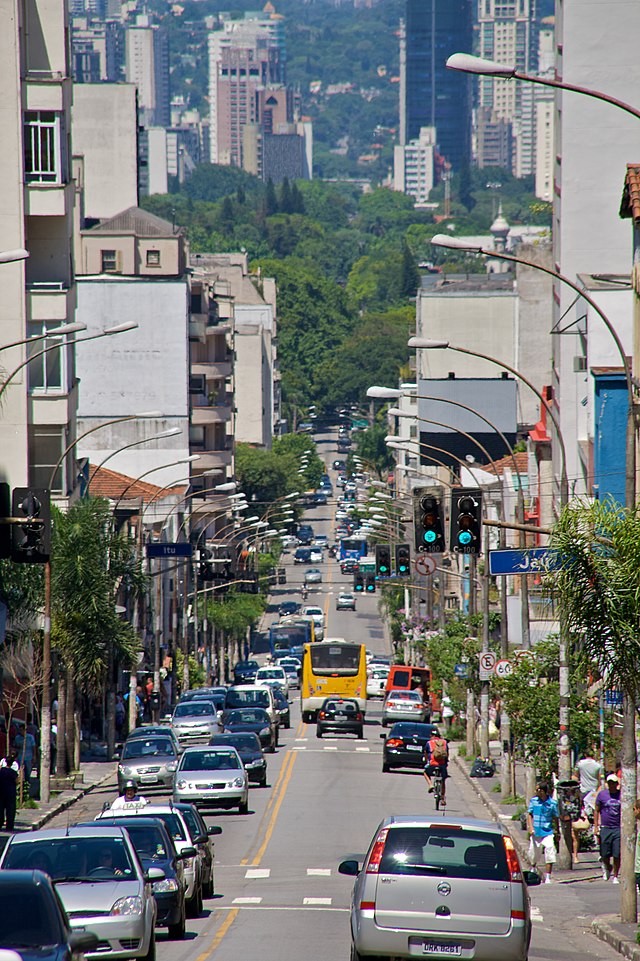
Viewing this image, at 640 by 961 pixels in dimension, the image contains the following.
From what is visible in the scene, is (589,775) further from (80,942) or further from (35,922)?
(35,922)

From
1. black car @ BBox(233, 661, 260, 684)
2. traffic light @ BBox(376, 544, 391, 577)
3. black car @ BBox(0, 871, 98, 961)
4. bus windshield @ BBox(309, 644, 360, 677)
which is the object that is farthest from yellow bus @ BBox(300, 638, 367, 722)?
black car @ BBox(0, 871, 98, 961)

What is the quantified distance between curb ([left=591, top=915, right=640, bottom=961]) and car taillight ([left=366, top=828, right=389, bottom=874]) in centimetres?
380

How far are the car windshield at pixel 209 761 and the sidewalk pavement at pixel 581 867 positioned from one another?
5679mm

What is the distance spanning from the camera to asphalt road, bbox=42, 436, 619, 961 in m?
21.0

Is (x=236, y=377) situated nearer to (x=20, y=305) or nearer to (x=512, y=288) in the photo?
(x=512, y=288)

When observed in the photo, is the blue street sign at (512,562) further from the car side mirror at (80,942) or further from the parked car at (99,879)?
the car side mirror at (80,942)

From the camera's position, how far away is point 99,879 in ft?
62.1

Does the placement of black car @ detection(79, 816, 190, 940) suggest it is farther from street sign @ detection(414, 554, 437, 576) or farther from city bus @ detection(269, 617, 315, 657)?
city bus @ detection(269, 617, 315, 657)

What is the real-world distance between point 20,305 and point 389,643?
69.1 m

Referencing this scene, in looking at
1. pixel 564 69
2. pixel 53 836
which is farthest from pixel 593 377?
pixel 53 836

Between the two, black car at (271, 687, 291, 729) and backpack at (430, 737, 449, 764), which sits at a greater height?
backpack at (430, 737, 449, 764)

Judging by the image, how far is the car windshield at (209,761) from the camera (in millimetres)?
38156

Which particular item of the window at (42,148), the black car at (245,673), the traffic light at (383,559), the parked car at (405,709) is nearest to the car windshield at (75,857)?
the traffic light at (383,559)

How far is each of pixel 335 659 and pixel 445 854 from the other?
5750 cm
